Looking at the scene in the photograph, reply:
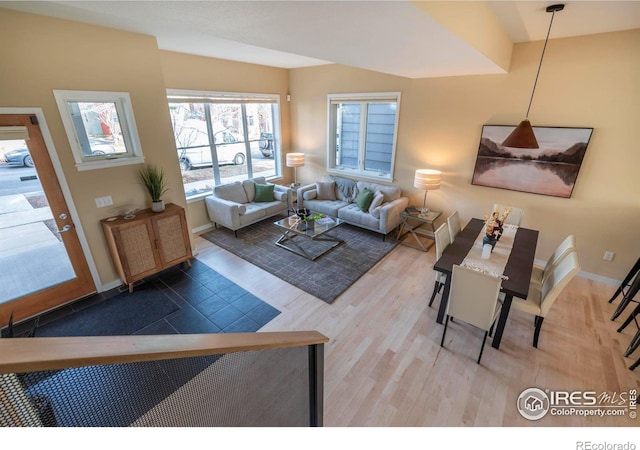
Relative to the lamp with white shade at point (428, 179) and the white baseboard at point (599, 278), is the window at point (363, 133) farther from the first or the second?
the white baseboard at point (599, 278)

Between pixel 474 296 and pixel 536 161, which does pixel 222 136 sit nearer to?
pixel 474 296

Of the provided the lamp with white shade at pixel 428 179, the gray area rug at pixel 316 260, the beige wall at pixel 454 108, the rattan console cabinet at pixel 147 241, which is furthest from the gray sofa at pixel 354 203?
the rattan console cabinet at pixel 147 241

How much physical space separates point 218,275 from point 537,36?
5.05m

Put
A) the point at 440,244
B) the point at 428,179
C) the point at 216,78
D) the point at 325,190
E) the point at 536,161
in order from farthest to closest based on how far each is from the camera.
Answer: the point at 325,190
the point at 216,78
the point at 428,179
the point at 536,161
the point at 440,244

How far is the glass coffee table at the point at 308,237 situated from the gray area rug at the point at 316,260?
0.10m

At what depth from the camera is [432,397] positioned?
2.26 m

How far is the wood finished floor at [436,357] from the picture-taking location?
2.16 m

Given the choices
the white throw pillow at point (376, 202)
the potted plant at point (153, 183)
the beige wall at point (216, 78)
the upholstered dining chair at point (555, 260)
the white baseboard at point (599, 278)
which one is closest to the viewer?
the upholstered dining chair at point (555, 260)

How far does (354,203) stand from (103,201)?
3.98 m

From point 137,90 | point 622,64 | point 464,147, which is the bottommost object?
point 464,147

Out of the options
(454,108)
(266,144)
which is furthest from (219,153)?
(454,108)

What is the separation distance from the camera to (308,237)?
4.66 metres
